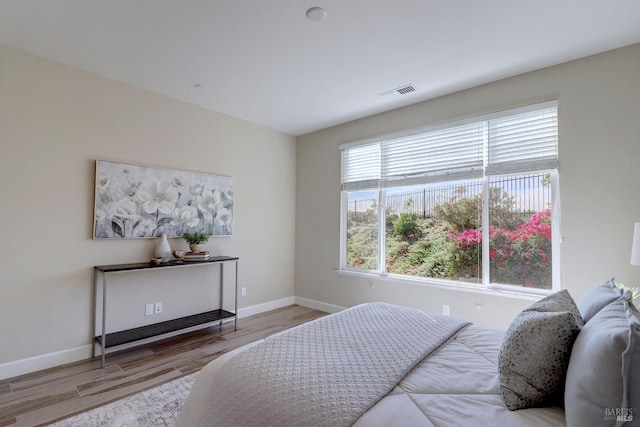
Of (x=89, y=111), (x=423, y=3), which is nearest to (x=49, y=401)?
(x=89, y=111)

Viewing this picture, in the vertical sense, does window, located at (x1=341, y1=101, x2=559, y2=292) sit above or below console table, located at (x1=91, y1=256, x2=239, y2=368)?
above

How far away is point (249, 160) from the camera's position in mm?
4344

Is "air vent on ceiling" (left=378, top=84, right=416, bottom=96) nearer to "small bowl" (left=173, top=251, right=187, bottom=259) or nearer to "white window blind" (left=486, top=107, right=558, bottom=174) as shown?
"white window blind" (left=486, top=107, right=558, bottom=174)

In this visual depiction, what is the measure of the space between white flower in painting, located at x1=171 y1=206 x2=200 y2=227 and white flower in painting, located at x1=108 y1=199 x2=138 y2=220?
0.42m

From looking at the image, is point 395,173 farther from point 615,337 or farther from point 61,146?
point 61,146

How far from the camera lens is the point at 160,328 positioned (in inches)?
124

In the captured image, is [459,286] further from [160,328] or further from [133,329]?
[133,329]

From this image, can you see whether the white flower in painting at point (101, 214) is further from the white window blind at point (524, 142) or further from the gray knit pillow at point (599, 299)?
the white window blind at point (524, 142)

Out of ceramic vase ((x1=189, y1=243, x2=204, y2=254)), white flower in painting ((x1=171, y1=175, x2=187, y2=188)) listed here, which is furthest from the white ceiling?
ceramic vase ((x1=189, y1=243, x2=204, y2=254))

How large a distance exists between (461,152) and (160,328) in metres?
3.71

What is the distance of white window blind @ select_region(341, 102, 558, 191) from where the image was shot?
9.36 ft

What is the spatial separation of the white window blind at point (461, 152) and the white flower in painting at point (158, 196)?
226cm

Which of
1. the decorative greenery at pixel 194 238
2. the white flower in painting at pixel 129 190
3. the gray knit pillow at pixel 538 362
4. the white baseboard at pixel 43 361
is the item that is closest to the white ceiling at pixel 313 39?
the white flower in painting at pixel 129 190

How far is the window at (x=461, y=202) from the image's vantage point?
287 cm
